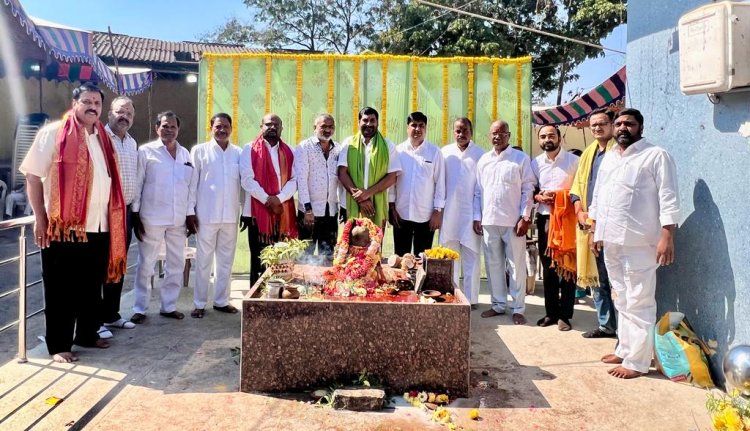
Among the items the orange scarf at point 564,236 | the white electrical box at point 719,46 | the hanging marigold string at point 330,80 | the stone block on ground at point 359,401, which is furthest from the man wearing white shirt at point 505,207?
the stone block on ground at point 359,401

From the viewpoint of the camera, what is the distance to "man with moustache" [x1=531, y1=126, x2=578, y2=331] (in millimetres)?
5305

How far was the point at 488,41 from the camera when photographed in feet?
52.5

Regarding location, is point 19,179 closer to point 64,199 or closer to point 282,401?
point 64,199

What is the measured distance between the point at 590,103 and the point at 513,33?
7411 mm

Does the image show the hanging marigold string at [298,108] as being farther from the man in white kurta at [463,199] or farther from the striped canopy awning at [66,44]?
the striped canopy awning at [66,44]

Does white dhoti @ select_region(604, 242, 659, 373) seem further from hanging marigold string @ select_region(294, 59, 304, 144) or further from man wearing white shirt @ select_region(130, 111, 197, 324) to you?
hanging marigold string @ select_region(294, 59, 304, 144)

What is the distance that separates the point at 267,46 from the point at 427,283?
23.1 meters

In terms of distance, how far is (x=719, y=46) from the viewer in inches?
138

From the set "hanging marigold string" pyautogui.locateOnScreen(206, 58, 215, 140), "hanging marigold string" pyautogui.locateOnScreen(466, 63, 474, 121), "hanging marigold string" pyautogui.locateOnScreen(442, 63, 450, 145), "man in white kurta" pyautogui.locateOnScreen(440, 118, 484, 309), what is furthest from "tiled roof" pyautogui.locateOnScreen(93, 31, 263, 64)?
"man in white kurta" pyautogui.locateOnScreen(440, 118, 484, 309)

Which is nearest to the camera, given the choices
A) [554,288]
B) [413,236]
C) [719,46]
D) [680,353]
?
[719,46]

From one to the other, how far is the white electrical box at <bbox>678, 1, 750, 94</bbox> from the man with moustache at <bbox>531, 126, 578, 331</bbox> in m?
1.63

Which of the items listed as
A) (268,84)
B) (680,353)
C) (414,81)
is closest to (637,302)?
(680,353)

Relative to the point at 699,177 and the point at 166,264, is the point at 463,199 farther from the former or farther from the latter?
the point at 166,264

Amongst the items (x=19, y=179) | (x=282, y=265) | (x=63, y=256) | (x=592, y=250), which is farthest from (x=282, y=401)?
(x=19, y=179)
